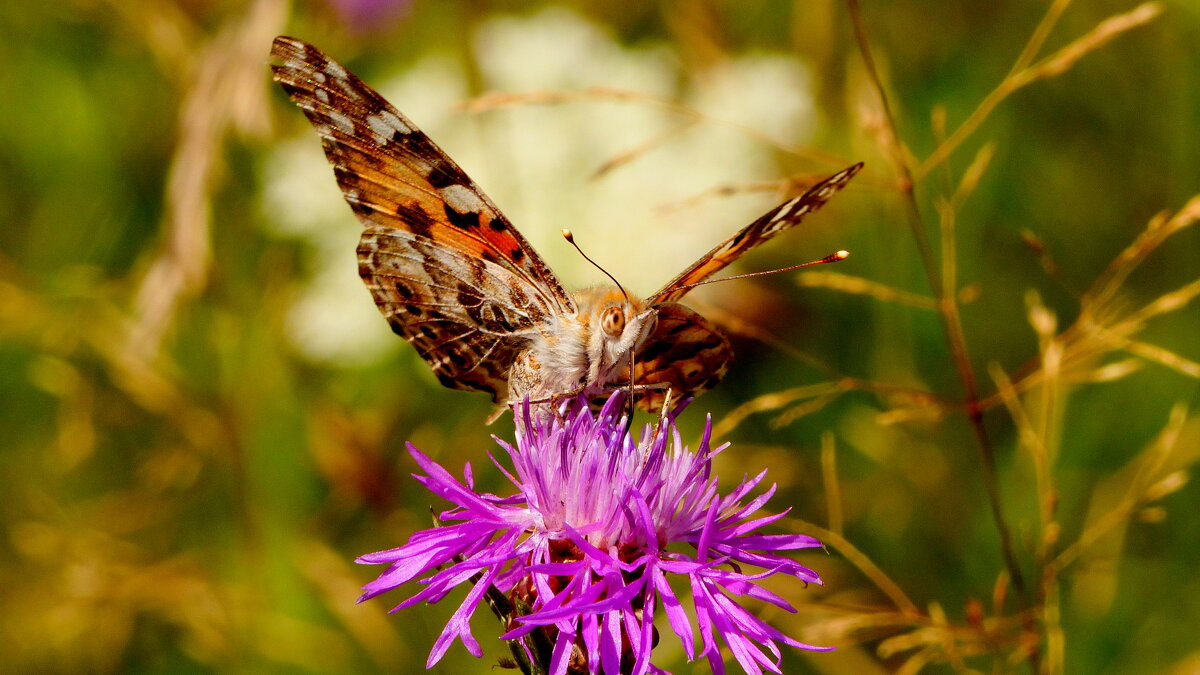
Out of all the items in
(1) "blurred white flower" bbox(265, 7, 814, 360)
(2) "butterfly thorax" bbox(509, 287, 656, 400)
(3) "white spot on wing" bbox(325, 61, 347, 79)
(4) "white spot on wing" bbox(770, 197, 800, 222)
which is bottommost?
(2) "butterfly thorax" bbox(509, 287, 656, 400)

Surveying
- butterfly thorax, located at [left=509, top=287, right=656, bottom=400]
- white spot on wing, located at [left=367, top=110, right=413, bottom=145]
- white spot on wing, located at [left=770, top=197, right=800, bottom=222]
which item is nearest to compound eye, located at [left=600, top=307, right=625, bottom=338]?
butterfly thorax, located at [left=509, top=287, right=656, bottom=400]

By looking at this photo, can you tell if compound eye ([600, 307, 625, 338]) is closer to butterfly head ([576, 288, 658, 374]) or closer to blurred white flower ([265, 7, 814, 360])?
butterfly head ([576, 288, 658, 374])

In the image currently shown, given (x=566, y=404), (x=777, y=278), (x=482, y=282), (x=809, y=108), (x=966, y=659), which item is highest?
(x=809, y=108)

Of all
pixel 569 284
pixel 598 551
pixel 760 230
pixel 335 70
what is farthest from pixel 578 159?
A: pixel 598 551

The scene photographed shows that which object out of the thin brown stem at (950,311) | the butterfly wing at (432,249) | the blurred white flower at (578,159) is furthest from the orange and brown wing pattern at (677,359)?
the blurred white flower at (578,159)

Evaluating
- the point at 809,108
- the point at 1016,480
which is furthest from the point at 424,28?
the point at 1016,480

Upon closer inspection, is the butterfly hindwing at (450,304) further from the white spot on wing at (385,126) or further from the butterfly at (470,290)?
the white spot on wing at (385,126)

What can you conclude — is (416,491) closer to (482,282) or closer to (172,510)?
(172,510)
